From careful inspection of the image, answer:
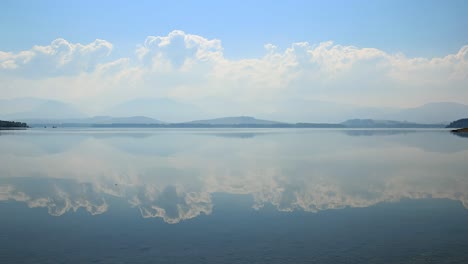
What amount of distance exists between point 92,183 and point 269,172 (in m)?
13.8

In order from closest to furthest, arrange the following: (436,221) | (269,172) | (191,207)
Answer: (436,221)
(191,207)
(269,172)

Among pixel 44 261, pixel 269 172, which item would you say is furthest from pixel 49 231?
pixel 269 172

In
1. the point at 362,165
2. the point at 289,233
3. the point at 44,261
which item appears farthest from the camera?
the point at 362,165

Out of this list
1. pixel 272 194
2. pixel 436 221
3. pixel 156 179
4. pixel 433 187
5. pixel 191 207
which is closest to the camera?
pixel 436 221

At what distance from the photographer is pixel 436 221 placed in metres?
16.2

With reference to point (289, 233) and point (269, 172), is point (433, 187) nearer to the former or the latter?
point (269, 172)

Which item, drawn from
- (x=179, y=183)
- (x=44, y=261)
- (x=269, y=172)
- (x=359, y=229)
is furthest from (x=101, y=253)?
(x=269, y=172)

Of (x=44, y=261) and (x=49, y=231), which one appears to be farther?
(x=49, y=231)

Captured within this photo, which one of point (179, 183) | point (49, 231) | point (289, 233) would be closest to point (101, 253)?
point (49, 231)

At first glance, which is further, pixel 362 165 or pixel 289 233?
pixel 362 165

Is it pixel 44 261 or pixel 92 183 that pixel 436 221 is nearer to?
pixel 44 261

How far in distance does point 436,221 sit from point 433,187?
974 cm

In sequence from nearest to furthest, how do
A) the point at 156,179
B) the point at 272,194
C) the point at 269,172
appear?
the point at 272,194 → the point at 156,179 → the point at 269,172

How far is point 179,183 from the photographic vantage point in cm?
2630
